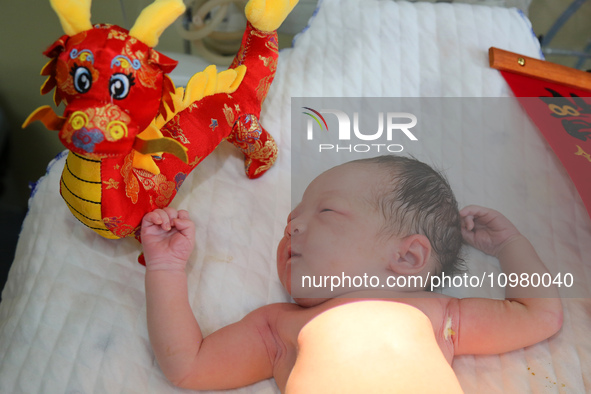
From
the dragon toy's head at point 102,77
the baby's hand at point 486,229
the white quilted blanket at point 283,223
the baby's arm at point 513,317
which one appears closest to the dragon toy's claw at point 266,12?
the white quilted blanket at point 283,223

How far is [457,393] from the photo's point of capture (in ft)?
2.08

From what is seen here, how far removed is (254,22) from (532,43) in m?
0.74

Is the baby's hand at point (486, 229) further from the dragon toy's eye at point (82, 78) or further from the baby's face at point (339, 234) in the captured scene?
the dragon toy's eye at point (82, 78)

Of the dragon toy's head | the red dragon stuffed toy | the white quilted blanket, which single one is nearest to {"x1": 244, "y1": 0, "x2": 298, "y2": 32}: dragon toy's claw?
the red dragon stuffed toy

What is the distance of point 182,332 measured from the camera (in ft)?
2.47

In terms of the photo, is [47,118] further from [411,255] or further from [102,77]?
[411,255]

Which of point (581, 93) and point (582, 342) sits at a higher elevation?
point (581, 93)

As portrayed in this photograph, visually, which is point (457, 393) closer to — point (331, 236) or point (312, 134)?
point (331, 236)

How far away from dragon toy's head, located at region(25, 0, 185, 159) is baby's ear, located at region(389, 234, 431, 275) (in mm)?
435

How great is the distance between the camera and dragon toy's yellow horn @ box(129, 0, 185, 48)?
63 centimetres

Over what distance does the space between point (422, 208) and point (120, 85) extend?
49 cm

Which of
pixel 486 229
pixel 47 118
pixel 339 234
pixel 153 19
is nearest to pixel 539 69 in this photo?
pixel 486 229

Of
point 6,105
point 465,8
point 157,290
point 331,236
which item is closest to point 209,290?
point 157,290

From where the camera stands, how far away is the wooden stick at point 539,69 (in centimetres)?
113
